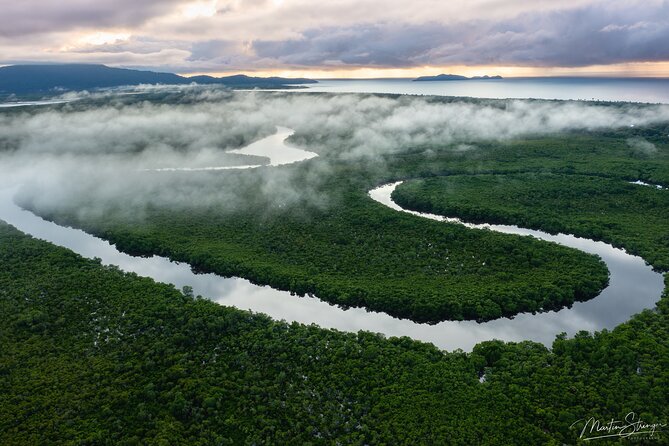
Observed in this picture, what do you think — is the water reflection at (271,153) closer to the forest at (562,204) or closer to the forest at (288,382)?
the forest at (562,204)

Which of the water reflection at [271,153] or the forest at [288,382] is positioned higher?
the water reflection at [271,153]

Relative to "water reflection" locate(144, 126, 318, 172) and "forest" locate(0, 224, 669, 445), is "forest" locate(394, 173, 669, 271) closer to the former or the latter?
"forest" locate(0, 224, 669, 445)

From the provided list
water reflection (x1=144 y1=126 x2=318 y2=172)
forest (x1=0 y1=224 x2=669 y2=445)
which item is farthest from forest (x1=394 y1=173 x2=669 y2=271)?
water reflection (x1=144 y1=126 x2=318 y2=172)

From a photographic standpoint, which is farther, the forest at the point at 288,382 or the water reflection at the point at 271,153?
the water reflection at the point at 271,153

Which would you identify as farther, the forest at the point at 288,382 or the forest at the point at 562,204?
the forest at the point at 562,204

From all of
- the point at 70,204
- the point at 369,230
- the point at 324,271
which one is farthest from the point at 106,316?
the point at 70,204

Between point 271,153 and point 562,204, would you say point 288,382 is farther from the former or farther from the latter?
point 271,153

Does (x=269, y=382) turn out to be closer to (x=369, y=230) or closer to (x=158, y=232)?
(x=369, y=230)

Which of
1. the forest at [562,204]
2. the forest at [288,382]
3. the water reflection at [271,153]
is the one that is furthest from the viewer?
the water reflection at [271,153]

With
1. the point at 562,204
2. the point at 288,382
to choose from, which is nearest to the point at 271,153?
the point at 562,204

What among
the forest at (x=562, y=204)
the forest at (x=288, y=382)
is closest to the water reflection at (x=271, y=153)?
the forest at (x=562, y=204)

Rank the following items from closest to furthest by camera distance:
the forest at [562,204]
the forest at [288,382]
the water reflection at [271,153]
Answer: the forest at [288,382] < the forest at [562,204] < the water reflection at [271,153]
